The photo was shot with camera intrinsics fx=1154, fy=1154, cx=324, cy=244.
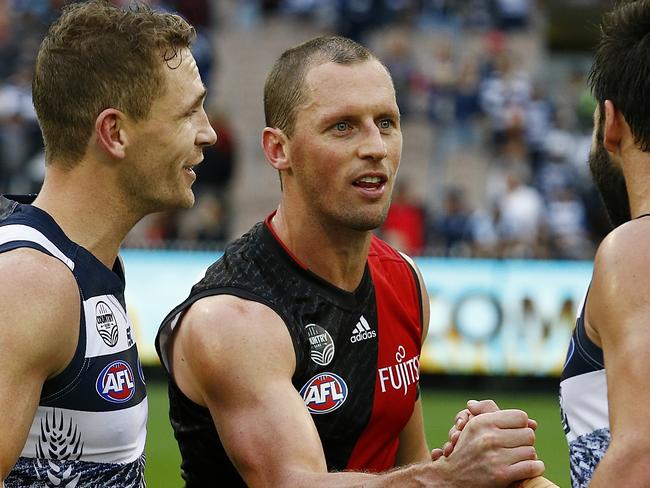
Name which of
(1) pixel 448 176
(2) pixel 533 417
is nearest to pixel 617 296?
(2) pixel 533 417

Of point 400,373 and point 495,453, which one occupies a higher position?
point 400,373

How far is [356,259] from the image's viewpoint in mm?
4504

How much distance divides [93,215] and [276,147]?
37.9 inches

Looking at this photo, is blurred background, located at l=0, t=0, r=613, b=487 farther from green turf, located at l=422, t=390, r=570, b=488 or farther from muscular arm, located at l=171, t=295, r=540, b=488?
muscular arm, located at l=171, t=295, r=540, b=488

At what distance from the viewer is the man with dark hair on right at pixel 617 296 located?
3072 millimetres

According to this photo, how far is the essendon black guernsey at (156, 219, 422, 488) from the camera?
163 inches

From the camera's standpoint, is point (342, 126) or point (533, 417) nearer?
point (342, 126)

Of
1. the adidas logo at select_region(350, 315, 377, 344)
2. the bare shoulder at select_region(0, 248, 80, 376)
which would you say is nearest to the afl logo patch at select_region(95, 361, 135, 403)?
the bare shoulder at select_region(0, 248, 80, 376)

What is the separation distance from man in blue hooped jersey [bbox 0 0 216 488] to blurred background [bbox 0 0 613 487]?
16.8ft

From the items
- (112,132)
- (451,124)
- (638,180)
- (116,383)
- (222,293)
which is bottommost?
(116,383)

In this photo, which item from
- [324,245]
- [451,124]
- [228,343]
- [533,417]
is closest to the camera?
[228,343]

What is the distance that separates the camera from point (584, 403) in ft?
12.1

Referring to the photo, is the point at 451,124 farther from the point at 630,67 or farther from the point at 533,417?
the point at 630,67

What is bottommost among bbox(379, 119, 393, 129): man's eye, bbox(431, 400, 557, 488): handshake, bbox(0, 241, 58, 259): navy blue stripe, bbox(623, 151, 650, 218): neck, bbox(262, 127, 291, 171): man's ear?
bbox(431, 400, 557, 488): handshake
